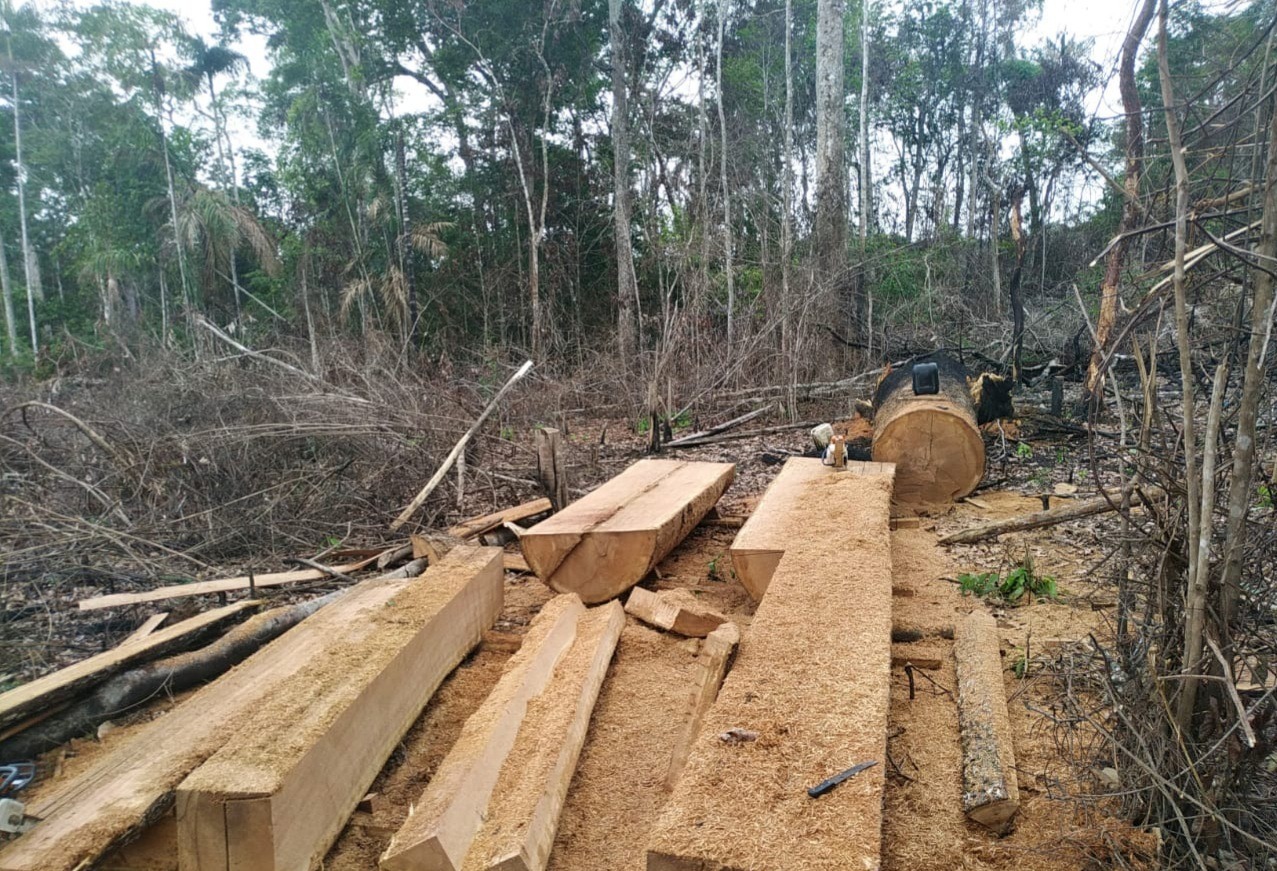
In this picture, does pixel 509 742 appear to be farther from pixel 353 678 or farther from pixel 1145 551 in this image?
pixel 1145 551

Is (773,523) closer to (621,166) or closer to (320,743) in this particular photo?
(320,743)

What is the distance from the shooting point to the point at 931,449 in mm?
5391

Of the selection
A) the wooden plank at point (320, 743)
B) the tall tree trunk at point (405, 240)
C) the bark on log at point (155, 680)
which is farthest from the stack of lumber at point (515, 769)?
the tall tree trunk at point (405, 240)

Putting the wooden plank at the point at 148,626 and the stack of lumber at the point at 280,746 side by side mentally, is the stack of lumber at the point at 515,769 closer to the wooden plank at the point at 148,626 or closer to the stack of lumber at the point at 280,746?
the stack of lumber at the point at 280,746

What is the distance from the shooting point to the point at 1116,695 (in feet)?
6.23

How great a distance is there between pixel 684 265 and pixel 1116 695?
10759 mm

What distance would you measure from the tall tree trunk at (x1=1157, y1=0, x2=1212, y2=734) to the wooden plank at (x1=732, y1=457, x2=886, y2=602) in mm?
1700

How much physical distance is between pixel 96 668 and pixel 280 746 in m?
1.51

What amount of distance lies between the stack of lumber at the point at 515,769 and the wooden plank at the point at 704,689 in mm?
324

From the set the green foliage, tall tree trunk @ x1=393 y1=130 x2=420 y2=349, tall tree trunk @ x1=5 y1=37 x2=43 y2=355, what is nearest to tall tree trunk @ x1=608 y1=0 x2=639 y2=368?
tall tree trunk @ x1=393 y1=130 x2=420 y2=349

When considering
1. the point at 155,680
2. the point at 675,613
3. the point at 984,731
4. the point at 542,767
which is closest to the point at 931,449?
the point at 675,613

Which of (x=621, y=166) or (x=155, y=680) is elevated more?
(x=621, y=166)

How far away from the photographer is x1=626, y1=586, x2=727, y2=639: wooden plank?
3.29 m

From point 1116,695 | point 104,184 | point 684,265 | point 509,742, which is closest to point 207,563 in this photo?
point 509,742
